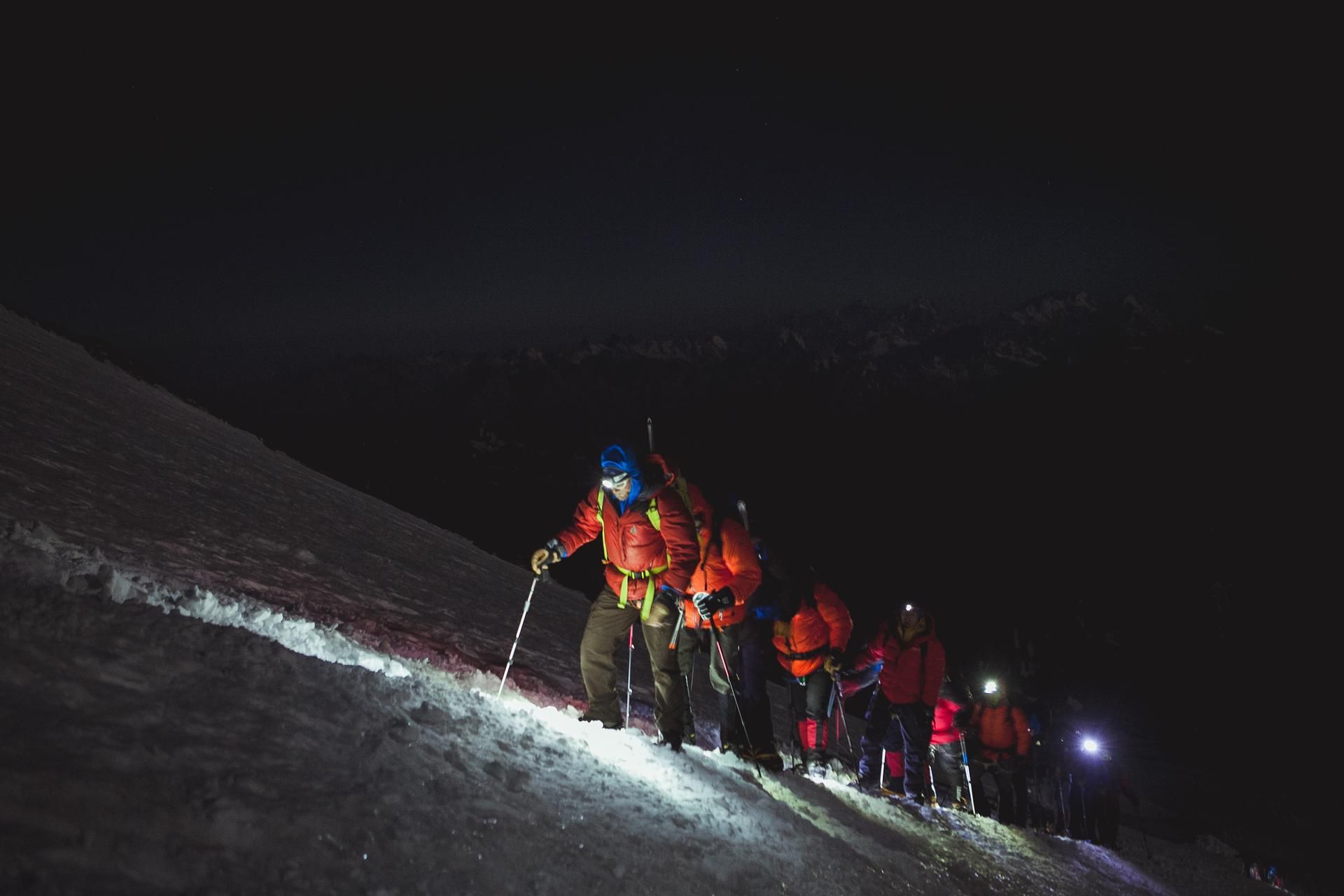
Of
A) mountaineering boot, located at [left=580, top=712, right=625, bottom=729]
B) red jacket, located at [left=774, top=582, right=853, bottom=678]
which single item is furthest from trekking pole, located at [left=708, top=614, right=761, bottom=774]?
red jacket, located at [left=774, top=582, right=853, bottom=678]

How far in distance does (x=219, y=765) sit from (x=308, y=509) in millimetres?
11419

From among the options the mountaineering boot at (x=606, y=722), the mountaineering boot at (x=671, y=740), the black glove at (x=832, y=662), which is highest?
the black glove at (x=832, y=662)

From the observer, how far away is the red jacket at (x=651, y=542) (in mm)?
5777

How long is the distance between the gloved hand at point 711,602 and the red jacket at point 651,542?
227 millimetres

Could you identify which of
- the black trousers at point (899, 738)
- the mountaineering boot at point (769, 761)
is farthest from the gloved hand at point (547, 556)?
the black trousers at point (899, 738)

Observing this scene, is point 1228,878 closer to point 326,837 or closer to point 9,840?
point 326,837

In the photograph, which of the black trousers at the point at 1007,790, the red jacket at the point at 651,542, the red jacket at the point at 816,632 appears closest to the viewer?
the red jacket at the point at 651,542

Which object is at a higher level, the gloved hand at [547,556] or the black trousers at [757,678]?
the gloved hand at [547,556]

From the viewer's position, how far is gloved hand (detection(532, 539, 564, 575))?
607 centimetres

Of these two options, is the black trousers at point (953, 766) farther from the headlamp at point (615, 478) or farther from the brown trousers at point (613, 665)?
the headlamp at point (615, 478)

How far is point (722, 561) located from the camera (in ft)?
21.1

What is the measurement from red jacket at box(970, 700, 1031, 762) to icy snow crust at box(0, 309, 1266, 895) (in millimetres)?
2039

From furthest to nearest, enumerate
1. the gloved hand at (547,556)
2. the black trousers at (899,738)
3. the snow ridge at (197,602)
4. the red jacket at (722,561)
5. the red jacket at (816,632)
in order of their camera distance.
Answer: the red jacket at (816,632)
the black trousers at (899,738)
the red jacket at (722,561)
the gloved hand at (547,556)
the snow ridge at (197,602)

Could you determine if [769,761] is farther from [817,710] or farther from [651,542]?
[817,710]
